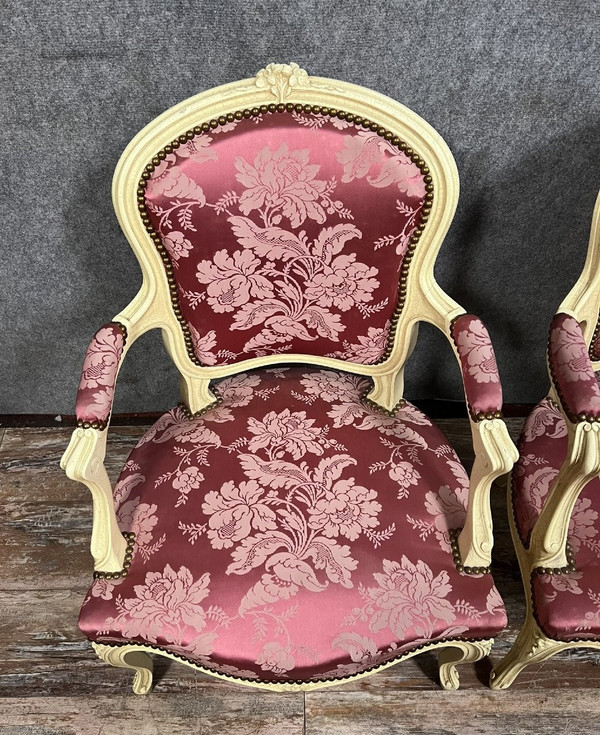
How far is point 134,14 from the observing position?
0.85 metres

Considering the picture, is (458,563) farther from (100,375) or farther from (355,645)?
(100,375)

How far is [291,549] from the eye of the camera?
827mm

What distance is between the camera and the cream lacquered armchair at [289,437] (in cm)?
77

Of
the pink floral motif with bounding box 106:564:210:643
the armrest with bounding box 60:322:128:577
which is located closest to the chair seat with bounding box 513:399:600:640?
the pink floral motif with bounding box 106:564:210:643

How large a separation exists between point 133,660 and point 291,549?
320 millimetres

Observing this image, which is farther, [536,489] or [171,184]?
[536,489]

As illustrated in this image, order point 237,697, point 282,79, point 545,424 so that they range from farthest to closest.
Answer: point 237,697
point 545,424
point 282,79

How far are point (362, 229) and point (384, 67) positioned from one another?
252 mm

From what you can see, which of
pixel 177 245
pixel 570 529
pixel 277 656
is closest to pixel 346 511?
pixel 277 656

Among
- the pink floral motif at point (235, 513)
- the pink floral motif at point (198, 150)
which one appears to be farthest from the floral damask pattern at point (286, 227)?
the pink floral motif at point (235, 513)

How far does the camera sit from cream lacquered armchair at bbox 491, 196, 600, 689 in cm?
77

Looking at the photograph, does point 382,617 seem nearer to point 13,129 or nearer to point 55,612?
point 55,612

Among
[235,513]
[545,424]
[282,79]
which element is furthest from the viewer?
[545,424]

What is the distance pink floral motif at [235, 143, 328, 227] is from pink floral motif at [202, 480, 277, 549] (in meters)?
0.36
